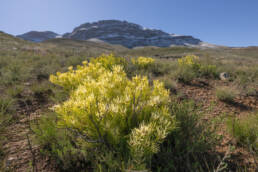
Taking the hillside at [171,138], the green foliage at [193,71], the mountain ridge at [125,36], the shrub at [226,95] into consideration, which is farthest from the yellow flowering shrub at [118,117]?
the mountain ridge at [125,36]

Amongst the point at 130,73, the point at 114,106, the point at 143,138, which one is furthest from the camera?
the point at 130,73

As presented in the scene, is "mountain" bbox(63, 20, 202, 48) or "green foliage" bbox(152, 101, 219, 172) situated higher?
"mountain" bbox(63, 20, 202, 48)

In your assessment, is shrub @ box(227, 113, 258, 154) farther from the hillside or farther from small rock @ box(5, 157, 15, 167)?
small rock @ box(5, 157, 15, 167)

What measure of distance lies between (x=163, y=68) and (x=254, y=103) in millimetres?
3159

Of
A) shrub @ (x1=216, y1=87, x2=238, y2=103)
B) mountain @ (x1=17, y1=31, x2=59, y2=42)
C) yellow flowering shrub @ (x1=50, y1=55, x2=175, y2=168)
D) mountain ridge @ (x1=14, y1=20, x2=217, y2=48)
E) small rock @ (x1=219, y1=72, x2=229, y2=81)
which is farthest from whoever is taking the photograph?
mountain @ (x1=17, y1=31, x2=59, y2=42)

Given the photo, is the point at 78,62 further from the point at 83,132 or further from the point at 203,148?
the point at 203,148

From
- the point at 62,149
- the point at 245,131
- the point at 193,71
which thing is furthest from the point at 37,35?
the point at 245,131

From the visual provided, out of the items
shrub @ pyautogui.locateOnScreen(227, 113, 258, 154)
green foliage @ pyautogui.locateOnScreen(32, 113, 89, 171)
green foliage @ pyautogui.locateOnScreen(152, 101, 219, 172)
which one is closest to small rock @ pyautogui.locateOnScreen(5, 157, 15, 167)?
green foliage @ pyautogui.locateOnScreen(32, 113, 89, 171)

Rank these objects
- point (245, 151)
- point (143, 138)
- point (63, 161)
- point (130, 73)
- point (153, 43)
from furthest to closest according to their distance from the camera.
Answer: point (153, 43) → point (130, 73) → point (245, 151) → point (63, 161) → point (143, 138)

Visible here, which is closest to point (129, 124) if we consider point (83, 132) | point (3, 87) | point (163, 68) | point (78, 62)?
point (83, 132)

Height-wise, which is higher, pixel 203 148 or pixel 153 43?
pixel 153 43

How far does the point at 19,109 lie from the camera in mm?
2746

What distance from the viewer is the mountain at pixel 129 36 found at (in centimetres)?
10138

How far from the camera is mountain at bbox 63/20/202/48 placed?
101375 mm
